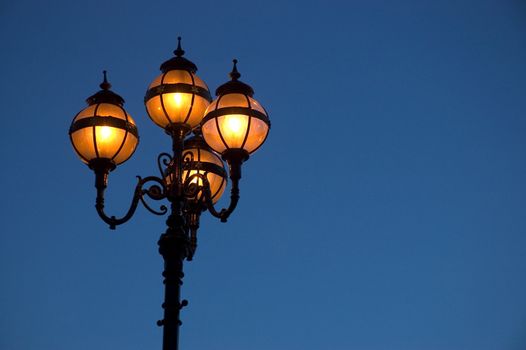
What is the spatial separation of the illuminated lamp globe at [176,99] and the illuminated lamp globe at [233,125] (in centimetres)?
27

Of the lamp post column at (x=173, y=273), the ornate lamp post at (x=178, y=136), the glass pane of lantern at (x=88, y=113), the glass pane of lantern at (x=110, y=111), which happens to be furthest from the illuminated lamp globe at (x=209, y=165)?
the lamp post column at (x=173, y=273)

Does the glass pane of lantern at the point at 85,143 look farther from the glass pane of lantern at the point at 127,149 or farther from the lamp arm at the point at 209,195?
the lamp arm at the point at 209,195

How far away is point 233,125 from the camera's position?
8.58 m

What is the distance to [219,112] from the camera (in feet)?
28.0

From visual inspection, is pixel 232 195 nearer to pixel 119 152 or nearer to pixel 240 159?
pixel 240 159

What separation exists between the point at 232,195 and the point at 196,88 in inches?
48.2

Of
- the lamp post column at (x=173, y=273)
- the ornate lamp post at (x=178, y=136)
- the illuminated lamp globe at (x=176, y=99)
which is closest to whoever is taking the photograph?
the lamp post column at (x=173, y=273)

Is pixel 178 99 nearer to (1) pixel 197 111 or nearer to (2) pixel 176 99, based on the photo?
(2) pixel 176 99

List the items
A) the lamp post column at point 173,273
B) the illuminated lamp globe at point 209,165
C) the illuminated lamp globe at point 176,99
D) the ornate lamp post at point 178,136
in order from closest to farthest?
the lamp post column at point 173,273 < the ornate lamp post at point 178,136 < the illuminated lamp globe at point 176,99 < the illuminated lamp globe at point 209,165

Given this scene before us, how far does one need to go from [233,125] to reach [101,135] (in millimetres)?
1278

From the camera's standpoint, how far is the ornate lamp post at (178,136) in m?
8.29

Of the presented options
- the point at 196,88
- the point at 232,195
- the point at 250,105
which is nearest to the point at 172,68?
the point at 196,88

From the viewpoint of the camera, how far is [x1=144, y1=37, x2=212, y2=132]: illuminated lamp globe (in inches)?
347

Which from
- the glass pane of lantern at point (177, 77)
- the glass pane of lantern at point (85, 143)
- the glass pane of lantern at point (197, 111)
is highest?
the glass pane of lantern at point (177, 77)
